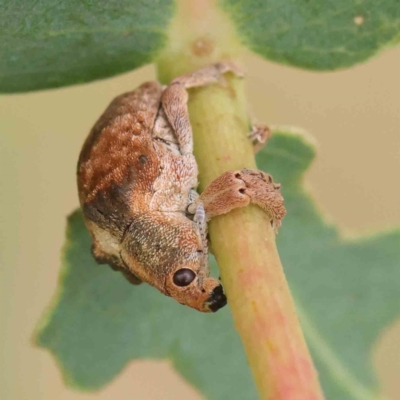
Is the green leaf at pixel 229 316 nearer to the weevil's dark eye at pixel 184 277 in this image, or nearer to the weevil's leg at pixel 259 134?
the weevil's leg at pixel 259 134

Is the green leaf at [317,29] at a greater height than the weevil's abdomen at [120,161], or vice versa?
the green leaf at [317,29]

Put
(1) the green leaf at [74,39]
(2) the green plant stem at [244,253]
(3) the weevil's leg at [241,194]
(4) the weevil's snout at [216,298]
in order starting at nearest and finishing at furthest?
(2) the green plant stem at [244,253] → (3) the weevil's leg at [241,194] → (4) the weevil's snout at [216,298] → (1) the green leaf at [74,39]

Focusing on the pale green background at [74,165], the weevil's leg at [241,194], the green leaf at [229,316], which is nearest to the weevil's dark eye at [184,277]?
the weevil's leg at [241,194]

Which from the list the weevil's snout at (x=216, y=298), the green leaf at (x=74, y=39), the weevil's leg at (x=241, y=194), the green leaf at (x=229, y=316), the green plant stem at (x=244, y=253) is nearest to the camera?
the green plant stem at (x=244, y=253)

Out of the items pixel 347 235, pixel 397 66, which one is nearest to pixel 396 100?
pixel 397 66

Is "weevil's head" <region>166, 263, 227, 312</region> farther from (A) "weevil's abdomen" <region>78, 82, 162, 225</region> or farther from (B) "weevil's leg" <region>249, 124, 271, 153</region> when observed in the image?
(B) "weevil's leg" <region>249, 124, 271, 153</region>

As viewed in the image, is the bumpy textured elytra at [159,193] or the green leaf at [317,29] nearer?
the bumpy textured elytra at [159,193]

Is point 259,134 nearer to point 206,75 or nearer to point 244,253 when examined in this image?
point 206,75

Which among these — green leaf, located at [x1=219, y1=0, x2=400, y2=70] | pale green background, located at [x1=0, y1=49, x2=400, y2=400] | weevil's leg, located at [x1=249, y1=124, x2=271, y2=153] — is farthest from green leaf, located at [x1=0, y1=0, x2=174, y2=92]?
pale green background, located at [x1=0, y1=49, x2=400, y2=400]
